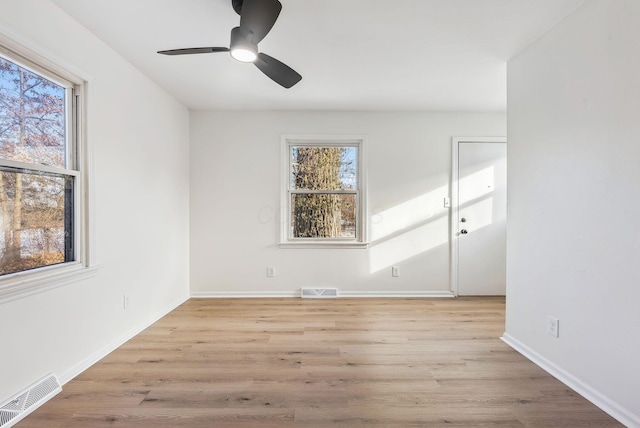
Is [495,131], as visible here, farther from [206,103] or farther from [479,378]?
[206,103]

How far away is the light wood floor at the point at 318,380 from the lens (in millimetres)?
1640

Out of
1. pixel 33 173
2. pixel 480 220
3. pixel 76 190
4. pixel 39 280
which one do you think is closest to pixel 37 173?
pixel 33 173

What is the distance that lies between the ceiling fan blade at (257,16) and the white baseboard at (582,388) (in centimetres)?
275

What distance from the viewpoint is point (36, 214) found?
1852 millimetres

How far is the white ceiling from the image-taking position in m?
1.89

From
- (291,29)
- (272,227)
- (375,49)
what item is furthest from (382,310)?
(291,29)

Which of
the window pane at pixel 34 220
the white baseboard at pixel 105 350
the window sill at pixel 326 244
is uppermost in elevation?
the window pane at pixel 34 220

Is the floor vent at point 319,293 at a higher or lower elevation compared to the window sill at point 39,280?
lower

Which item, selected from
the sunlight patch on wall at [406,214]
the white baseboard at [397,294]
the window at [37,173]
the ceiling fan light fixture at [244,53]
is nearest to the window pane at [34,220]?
the window at [37,173]

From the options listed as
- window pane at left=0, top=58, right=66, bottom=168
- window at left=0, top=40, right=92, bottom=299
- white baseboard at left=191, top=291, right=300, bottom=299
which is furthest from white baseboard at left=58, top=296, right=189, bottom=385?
window pane at left=0, top=58, right=66, bottom=168

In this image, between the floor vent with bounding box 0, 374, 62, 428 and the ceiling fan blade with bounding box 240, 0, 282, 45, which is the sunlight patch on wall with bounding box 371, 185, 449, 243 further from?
the floor vent with bounding box 0, 374, 62, 428

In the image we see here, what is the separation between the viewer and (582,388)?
183 centimetres

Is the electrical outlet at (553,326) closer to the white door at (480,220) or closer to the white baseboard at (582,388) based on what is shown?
the white baseboard at (582,388)

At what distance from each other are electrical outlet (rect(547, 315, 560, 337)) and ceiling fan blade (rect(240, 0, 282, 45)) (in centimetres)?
254
